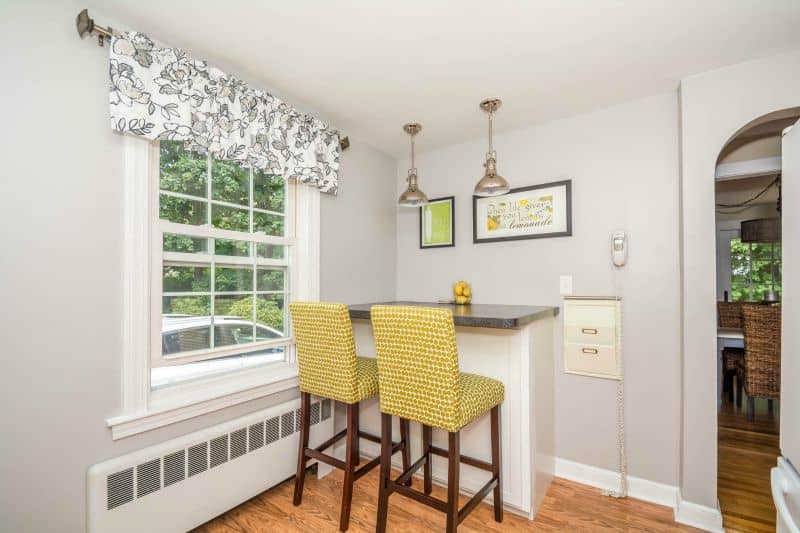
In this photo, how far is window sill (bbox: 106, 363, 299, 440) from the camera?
5.27 ft

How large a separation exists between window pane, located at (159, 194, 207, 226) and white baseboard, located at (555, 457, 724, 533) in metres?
2.58

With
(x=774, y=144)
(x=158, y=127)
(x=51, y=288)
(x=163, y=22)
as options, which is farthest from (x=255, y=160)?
(x=774, y=144)

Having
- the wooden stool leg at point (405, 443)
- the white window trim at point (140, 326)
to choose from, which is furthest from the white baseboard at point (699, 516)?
the white window trim at point (140, 326)

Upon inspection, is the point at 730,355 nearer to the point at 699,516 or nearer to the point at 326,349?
the point at 699,516

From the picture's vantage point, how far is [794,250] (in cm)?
108

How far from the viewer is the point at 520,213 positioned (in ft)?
8.71

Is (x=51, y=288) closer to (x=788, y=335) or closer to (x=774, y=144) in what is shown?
(x=788, y=335)

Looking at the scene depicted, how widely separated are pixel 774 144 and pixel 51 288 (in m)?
3.90

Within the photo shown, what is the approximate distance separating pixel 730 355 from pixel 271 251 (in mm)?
4348

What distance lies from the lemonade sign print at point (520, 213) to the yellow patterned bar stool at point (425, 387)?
1250 mm

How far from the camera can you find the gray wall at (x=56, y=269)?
1.32 metres

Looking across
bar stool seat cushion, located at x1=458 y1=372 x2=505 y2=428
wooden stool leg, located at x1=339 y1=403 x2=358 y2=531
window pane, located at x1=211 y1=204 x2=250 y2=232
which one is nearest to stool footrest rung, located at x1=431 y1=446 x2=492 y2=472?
bar stool seat cushion, located at x1=458 y1=372 x2=505 y2=428

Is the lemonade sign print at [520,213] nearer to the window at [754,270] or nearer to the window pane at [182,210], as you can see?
the window pane at [182,210]

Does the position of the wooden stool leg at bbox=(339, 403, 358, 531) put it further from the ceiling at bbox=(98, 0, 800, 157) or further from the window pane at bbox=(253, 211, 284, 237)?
the ceiling at bbox=(98, 0, 800, 157)
